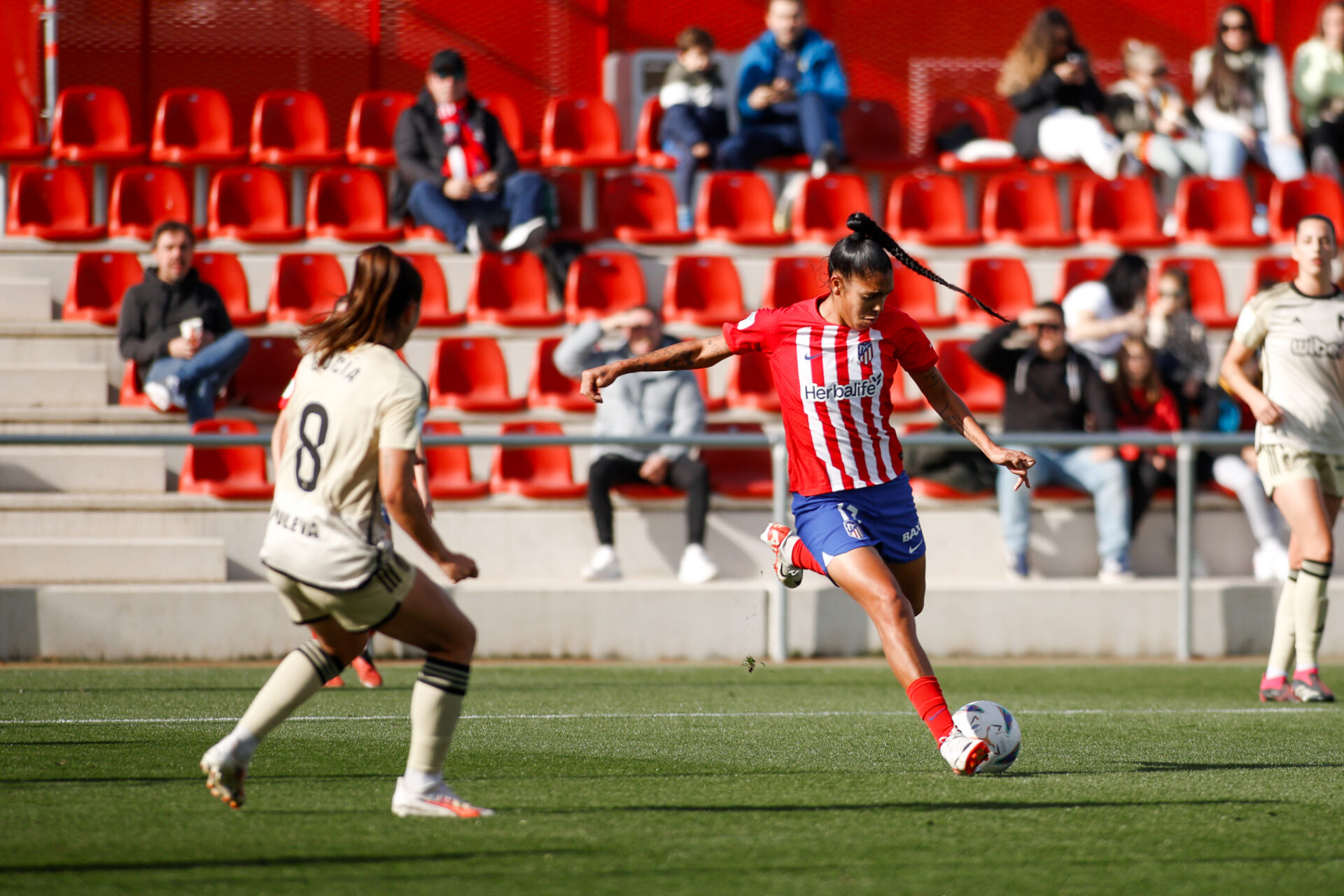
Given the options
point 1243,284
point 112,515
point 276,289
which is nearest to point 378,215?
point 276,289

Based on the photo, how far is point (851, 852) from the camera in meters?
4.04

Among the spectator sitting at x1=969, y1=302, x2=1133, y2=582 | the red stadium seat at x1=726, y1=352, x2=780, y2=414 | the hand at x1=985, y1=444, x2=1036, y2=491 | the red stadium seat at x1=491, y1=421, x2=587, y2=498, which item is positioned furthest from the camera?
the red stadium seat at x1=726, y1=352, x2=780, y2=414

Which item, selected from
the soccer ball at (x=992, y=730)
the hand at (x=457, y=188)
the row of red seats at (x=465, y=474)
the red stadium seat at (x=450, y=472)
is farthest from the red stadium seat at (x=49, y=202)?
the soccer ball at (x=992, y=730)

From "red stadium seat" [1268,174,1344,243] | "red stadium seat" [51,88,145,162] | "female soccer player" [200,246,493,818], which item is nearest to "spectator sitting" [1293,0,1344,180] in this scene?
"red stadium seat" [1268,174,1344,243]

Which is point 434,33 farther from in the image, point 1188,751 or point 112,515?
point 1188,751

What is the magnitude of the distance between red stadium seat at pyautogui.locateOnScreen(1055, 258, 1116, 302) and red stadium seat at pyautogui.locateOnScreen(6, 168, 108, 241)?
7704 millimetres

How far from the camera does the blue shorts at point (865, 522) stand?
5355 mm

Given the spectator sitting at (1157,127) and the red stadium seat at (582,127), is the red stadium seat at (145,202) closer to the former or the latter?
the red stadium seat at (582,127)

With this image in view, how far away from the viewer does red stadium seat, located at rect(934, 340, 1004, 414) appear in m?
11.8

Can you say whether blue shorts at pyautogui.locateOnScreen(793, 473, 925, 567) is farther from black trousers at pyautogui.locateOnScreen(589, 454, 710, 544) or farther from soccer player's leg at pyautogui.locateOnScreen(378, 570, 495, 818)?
black trousers at pyautogui.locateOnScreen(589, 454, 710, 544)

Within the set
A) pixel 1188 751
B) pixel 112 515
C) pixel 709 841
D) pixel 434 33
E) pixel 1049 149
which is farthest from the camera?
pixel 434 33

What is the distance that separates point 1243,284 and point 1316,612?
6.50 metres

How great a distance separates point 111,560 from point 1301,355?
693cm

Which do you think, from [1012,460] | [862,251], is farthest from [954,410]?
[862,251]
